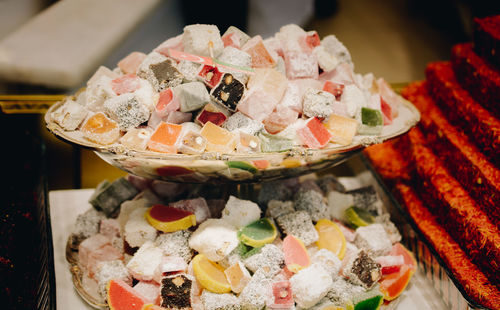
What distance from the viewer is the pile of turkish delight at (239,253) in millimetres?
1164

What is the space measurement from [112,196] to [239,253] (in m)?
0.55

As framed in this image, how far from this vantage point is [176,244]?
1.25 metres

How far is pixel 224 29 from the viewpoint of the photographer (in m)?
1.38

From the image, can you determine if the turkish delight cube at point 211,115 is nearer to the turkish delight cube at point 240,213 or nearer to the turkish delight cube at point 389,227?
the turkish delight cube at point 240,213

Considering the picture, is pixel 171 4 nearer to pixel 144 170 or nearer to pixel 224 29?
pixel 224 29

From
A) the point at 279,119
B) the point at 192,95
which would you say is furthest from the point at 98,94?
the point at 279,119

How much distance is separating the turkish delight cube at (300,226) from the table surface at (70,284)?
1.11 ft

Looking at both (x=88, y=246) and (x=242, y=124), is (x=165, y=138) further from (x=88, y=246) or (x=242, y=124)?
(x=88, y=246)

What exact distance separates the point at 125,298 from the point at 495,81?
1312mm

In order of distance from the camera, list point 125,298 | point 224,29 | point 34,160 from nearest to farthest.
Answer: point 125,298, point 224,29, point 34,160

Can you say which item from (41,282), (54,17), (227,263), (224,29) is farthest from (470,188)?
(54,17)

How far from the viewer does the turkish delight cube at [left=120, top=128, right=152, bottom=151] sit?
1.16m

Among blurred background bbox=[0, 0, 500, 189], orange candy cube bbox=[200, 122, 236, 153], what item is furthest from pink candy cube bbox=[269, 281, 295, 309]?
blurred background bbox=[0, 0, 500, 189]

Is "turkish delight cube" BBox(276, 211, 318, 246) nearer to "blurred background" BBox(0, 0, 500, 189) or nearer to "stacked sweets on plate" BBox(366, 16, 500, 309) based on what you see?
"stacked sweets on plate" BBox(366, 16, 500, 309)
